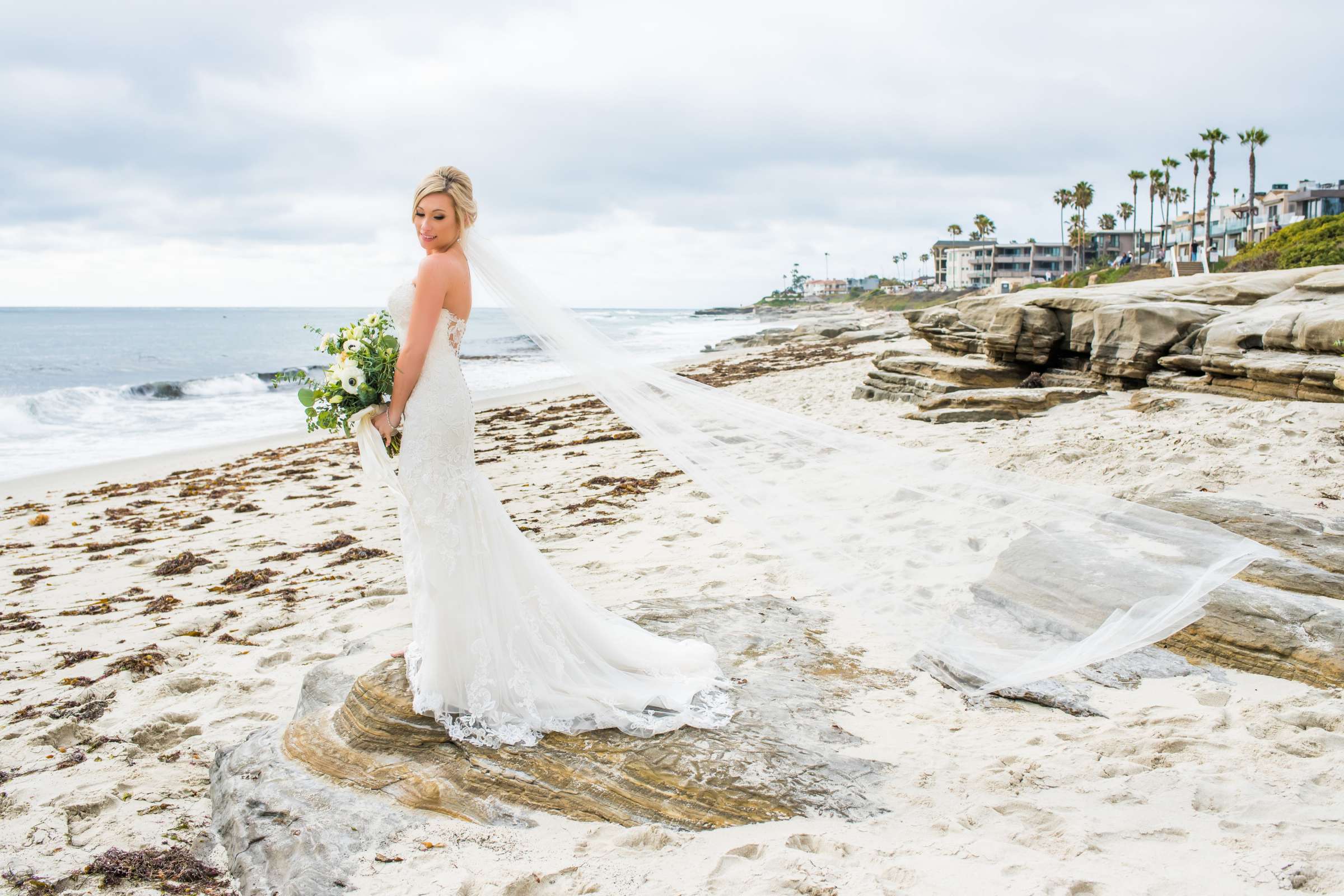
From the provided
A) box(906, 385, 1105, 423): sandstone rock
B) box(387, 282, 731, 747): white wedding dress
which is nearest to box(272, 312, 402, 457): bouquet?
box(387, 282, 731, 747): white wedding dress

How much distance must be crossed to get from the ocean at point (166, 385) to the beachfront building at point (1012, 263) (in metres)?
45.7

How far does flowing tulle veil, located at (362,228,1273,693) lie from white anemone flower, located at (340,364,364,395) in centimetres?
77

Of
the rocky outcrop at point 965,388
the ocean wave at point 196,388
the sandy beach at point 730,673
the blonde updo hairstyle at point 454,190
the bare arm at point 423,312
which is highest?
the blonde updo hairstyle at point 454,190

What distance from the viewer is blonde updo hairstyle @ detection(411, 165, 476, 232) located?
12.0ft

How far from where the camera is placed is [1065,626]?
4.07 metres

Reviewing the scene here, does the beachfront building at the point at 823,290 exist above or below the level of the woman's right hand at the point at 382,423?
above

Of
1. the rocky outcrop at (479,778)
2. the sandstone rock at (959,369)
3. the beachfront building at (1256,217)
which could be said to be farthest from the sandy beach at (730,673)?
the beachfront building at (1256,217)

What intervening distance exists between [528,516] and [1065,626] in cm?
611

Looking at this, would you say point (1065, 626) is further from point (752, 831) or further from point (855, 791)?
point (752, 831)

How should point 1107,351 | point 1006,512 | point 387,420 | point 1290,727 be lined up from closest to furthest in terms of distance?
point 1290,727 → point 387,420 → point 1006,512 → point 1107,351

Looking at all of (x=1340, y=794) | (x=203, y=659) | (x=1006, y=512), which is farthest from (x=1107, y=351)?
(x=203, y=659)

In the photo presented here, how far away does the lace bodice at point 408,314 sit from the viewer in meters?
3.65

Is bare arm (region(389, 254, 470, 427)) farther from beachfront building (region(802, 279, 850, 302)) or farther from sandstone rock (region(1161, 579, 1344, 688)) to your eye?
beachfront building (region(802, 279, 850, 302))

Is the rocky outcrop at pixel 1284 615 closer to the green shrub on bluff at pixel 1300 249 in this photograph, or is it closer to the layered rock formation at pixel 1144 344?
the layered rock formation at pixel 1144 344
